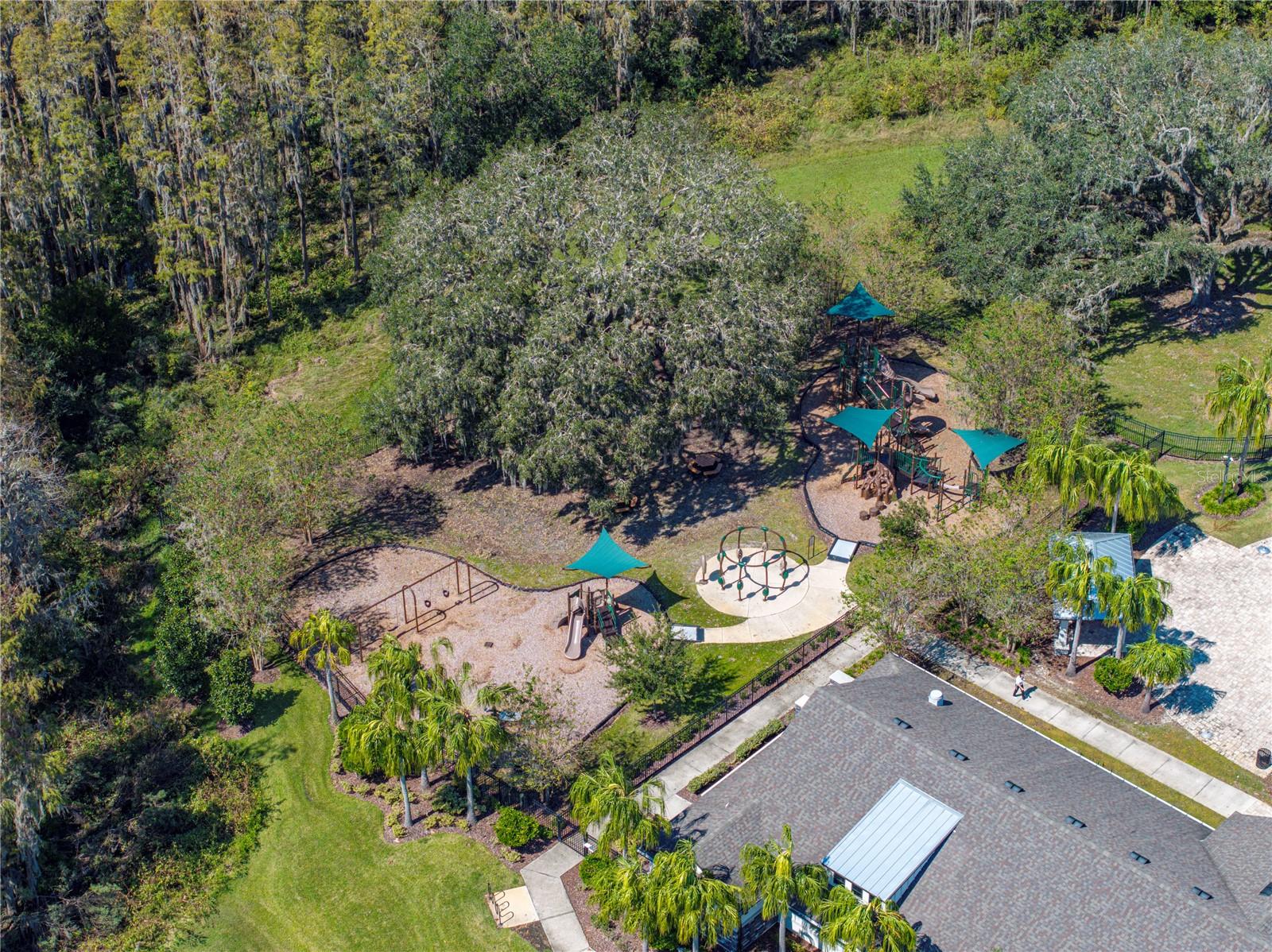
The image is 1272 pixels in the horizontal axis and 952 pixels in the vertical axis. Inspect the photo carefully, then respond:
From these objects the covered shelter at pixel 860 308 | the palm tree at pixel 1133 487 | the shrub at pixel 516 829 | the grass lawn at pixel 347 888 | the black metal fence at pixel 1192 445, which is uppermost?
the covered shelter at pixel 860 308

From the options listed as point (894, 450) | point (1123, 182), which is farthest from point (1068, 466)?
point (1123, 182)

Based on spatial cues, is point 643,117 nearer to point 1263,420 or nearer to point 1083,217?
point 1083,217

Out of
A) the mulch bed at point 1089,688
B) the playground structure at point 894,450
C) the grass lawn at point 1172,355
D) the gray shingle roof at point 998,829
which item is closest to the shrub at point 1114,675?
the mulch bed at point 1089,688

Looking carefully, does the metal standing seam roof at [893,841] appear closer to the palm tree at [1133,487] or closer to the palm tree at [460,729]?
the palm tree at [460,729]

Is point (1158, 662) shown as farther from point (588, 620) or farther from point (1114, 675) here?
point (588, 620)

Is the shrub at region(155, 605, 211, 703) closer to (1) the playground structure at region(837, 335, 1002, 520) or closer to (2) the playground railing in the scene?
(2) the playground railing

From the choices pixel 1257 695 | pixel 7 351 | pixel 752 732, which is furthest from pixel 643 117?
pixel 1257 695
